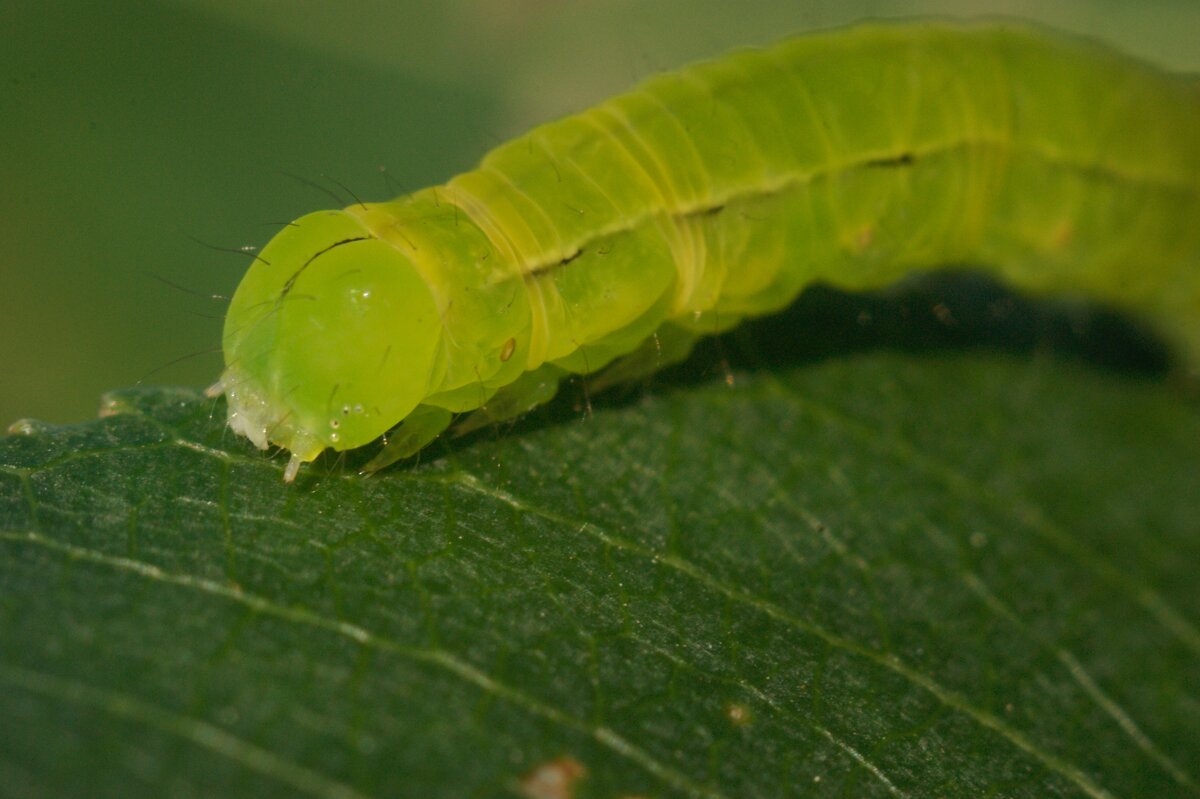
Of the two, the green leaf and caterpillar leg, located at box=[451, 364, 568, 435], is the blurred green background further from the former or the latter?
the green leaf

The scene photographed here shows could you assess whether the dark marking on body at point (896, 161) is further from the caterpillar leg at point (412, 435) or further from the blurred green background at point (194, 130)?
the caterpillar leg at point (412, 435)

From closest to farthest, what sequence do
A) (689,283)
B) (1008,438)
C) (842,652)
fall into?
(842,652)
(689,283)
(1008,438)

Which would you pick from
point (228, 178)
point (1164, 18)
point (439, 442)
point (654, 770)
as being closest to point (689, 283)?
point (439, 442)

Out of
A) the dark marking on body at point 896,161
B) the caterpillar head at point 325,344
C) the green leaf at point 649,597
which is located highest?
the dark marking on body at point 896,161

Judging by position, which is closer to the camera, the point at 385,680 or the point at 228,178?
the point at 385,680

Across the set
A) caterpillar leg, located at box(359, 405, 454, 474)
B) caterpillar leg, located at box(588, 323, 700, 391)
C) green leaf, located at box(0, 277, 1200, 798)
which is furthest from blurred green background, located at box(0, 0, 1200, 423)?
green leaf, located at box(0, 277, 1200, 798)

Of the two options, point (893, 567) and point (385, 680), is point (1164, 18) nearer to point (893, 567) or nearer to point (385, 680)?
point (893, 567)

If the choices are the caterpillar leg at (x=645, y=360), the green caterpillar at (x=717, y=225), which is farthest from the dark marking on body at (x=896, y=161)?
the caterpillar leg at (x=645, y=360)

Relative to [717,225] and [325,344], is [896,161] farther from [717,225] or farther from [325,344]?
[325,344]
